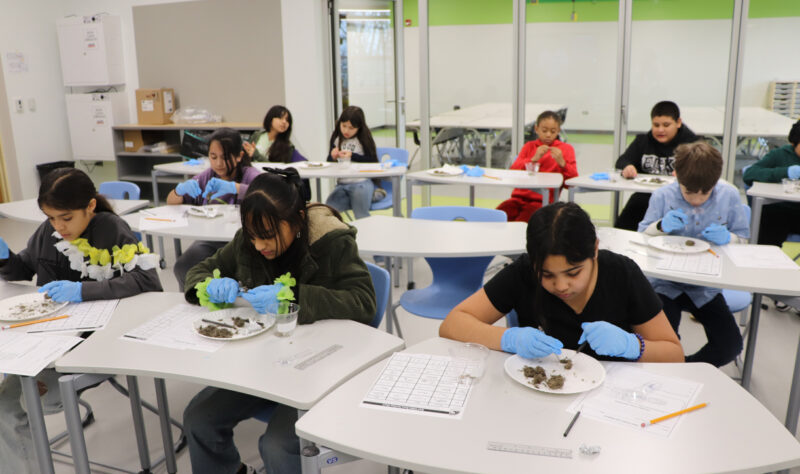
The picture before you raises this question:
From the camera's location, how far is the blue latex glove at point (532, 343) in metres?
1.48

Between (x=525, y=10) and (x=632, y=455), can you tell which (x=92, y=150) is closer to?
(x=525, y=10)

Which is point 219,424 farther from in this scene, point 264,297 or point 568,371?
point 568,371

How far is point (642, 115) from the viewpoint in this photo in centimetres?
552

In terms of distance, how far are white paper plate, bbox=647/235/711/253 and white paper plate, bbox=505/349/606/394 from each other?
1201 millimetres

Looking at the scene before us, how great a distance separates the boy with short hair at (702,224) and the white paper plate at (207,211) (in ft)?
7.19

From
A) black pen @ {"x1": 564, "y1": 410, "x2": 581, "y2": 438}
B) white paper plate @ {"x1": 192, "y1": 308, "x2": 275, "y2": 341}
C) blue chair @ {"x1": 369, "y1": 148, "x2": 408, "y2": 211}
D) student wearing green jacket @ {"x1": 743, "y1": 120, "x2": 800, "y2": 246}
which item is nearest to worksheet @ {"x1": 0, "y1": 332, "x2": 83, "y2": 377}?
white paper plate @ {"x1": 192, "y1": 308, "x2": 275, "y2": 341}

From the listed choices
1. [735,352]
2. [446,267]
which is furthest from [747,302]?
Result: [446,267]

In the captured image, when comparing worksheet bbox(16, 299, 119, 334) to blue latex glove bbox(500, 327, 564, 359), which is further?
worksheet bbox(16, 299, 119, 334)

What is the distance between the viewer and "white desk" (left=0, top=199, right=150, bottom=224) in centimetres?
350

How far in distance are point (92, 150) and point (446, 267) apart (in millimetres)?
5828

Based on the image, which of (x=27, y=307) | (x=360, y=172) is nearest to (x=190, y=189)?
(x=360, y=172)

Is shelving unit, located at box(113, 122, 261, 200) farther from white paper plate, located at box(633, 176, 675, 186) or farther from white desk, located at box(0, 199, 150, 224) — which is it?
white paper plate, located at box(633, 176, 675, 186)

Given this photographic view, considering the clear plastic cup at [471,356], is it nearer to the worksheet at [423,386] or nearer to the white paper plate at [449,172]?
the worksheet at [423,386]

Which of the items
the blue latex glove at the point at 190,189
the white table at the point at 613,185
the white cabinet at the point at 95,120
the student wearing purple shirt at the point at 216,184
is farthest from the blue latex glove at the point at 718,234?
the white cabinet at the point at 95,120
